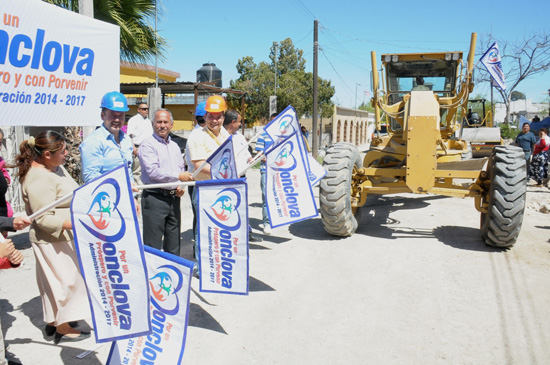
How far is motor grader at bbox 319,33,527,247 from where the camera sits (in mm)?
5938

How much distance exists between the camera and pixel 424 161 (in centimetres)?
625

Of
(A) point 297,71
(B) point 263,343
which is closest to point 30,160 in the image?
(B) point 263,343

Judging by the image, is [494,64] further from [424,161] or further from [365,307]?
[365,307]

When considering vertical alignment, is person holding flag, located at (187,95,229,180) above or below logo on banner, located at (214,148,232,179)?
above

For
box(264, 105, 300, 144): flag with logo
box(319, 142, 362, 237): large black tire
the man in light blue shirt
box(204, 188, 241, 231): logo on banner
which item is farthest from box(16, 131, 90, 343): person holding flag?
box(319, 142, 362, 237): large black tire

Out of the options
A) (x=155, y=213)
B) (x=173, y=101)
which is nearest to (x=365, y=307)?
(x=155, y=213)

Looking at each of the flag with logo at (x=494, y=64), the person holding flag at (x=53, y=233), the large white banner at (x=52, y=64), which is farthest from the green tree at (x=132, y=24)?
the flag with logo at (x=494, y=64)

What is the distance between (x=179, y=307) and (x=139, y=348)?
1.19 ft

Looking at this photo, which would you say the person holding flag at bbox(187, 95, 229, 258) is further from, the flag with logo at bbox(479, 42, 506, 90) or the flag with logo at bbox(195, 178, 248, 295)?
the flag with logo at bbox(479, 42, 506, 90)

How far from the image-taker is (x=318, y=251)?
20.5 ft

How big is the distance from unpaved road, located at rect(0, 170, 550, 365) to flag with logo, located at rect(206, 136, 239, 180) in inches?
50.3

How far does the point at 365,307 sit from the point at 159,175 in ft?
7.65

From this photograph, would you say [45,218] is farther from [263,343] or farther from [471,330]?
[471,330]

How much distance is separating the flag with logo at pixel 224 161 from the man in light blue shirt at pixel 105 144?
800mm
